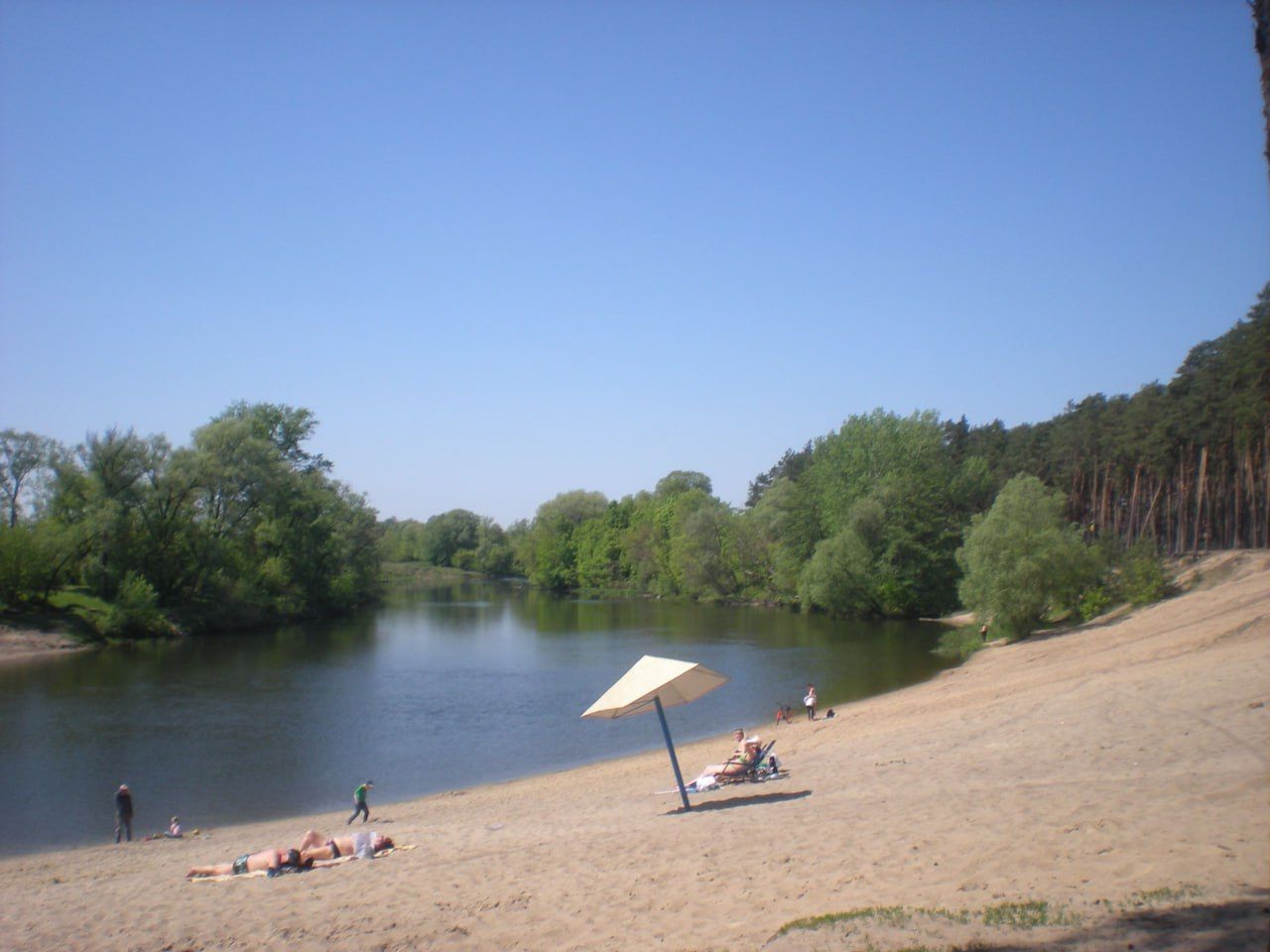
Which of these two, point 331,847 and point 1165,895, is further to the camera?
point 331,847

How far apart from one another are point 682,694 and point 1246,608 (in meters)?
24.1

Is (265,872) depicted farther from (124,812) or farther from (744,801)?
(124,812)

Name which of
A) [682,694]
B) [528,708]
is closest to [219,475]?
[528,708]

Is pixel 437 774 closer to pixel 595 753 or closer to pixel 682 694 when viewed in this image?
pixel 595 753

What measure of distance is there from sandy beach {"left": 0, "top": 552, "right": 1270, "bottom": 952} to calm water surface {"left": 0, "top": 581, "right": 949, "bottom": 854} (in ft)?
18.6

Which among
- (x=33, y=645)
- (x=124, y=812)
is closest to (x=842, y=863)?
(x=124, y=812)

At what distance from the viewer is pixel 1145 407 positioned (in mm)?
61406

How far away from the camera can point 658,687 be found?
14.9 m

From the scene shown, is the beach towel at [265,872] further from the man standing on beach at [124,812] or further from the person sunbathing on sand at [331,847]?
the man standing on beach at [124,812]

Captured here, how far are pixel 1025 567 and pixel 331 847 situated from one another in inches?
1595

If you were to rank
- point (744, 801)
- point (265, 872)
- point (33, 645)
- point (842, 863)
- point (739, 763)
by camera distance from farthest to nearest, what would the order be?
1. point (33, 645)
2. point (739, 763)
3. point (744, 801)
4. point (265, 872)
5. point (842, 863)

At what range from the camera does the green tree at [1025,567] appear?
46188 mm

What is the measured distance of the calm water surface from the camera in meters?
25.6

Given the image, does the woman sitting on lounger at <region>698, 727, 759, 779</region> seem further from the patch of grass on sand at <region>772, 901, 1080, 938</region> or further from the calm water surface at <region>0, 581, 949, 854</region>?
the patch of grass on sand at <region>772, 901, 1080, 938</region>
